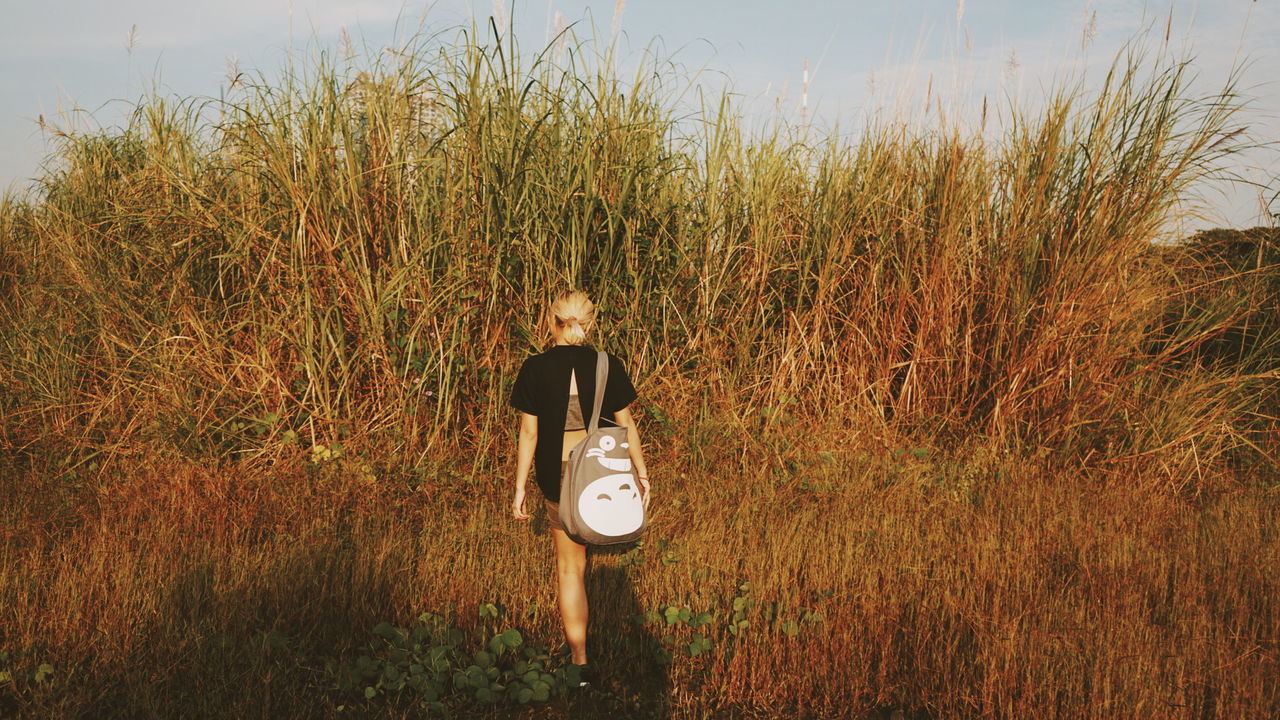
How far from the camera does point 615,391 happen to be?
3006 millimetres

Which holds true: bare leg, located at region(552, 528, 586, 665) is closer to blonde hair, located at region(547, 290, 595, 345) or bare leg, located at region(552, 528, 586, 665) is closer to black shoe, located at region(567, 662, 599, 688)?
black shoe, located at region(567, 662, 599, 688)

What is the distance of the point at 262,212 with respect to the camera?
189 inches

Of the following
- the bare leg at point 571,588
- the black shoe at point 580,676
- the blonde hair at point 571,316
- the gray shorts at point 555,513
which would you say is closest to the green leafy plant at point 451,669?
the black shoe at point 580,676

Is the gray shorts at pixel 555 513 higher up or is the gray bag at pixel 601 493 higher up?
the gray bag at pixel 601 493

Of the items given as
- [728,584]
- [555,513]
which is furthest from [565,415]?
[728,584]

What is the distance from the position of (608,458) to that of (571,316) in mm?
576

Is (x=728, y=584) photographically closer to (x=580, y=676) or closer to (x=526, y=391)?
(x=580, y=676)

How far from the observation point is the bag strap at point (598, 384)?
289 cm

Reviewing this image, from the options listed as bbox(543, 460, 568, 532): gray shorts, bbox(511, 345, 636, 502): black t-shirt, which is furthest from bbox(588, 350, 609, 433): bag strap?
bbox(543, 460, 568, 532): gray shorts

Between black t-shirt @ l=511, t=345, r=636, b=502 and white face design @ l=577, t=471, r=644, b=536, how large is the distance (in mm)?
290

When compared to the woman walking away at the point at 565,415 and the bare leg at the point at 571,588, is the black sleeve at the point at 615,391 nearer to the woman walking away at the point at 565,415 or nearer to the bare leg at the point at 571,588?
the woman walking away at the point at 565,415

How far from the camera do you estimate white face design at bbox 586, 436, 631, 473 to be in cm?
274

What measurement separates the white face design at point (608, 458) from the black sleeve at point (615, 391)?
220 mm

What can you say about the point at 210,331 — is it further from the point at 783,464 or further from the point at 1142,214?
the point at 1142,214
